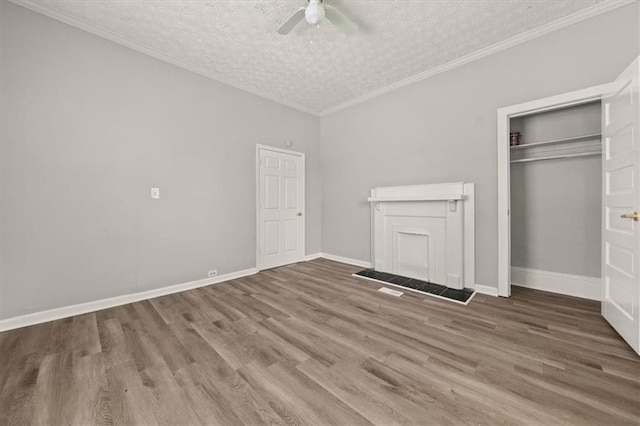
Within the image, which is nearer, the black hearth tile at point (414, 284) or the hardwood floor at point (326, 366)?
the hardwood floor at point (326, 366)

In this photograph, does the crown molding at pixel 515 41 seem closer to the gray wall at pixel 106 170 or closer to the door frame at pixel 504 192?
the door frame at pixel 504 192

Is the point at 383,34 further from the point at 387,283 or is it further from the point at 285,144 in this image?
the point at 387,283

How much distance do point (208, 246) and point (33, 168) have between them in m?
1.89

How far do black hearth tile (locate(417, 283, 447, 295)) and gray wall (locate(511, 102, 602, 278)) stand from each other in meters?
1.06

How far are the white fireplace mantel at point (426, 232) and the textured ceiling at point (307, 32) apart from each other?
176 cm

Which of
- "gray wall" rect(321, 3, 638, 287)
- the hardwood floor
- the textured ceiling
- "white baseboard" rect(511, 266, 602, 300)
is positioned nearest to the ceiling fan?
the textured ceiling

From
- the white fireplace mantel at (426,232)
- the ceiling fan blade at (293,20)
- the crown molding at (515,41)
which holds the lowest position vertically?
the white fireplace mantel at (426,232)

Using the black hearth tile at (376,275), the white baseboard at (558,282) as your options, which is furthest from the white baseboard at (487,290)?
the black hearth tile at (376,275)

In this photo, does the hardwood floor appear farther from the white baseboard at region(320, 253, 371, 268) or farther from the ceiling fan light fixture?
the ceiling fan light fixture

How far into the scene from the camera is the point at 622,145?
6.31 ft

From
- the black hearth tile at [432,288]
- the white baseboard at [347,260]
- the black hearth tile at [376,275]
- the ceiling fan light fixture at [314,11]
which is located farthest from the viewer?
the white baseboard at [347,260]

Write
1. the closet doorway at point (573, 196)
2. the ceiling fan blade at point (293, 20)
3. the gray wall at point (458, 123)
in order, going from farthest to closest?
1. the gray wall at point (458, 123)
2. the ceiling fan blade at point (293, 20)
3. the closet doorway at point (573, 196)

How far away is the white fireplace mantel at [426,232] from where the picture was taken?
3.08 m

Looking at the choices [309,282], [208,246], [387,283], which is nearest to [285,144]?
[208,246]
